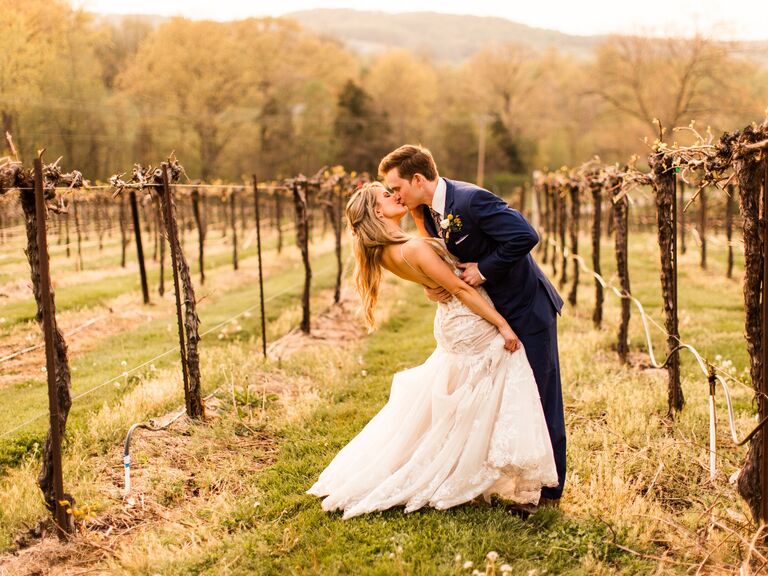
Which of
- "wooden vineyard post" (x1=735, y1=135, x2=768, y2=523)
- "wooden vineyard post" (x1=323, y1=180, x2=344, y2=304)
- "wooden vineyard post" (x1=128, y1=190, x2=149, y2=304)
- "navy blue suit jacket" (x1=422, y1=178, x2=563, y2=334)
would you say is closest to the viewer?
"wooden vineyard post" (x1=735, y1=135, x2=768, y2=523)

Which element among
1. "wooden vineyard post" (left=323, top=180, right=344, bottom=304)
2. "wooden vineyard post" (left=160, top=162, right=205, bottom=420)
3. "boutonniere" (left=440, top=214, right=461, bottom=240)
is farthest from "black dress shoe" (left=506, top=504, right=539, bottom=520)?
"wooden vineyard post" (left=323, top=180, right=344, bottom=304)

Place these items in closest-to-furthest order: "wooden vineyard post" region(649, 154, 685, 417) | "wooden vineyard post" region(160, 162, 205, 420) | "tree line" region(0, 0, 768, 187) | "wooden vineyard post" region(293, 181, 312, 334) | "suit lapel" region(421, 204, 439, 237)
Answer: "suit lapel" region(421, 204, 439, 237) → "wooden vineyard post" region(649, 154, 685, 417) → "wooden vineyard post" region(160, 162, 205, 420) → "wooden vineyard post" region(293, 181, 312, 334) → "tree line" region(0, 0, 768, 187)

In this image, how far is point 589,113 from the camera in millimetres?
51812

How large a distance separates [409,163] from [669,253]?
9.82 feet

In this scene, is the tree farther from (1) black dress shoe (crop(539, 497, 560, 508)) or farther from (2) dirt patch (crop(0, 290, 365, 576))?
(1) black dress shoe (crop(539, 497, 560, 508))

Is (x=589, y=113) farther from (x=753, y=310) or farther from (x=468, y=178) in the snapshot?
(x=753, y=310)

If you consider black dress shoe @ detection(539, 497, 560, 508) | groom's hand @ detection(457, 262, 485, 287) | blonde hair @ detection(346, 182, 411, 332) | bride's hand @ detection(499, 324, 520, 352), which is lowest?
black dress shoe @ detection(539, 497, 560, 508)

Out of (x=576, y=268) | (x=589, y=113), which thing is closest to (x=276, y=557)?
(x=576, y=268)

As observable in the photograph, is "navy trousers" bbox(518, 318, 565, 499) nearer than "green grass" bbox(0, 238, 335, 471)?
Yes

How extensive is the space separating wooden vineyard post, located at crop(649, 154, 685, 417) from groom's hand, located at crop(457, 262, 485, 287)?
98.4 inches

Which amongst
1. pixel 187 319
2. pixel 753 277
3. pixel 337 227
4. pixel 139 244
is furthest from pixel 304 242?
pixel 753 277

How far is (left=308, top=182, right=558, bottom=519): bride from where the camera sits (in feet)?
13.5

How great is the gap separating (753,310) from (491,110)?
54.7 m

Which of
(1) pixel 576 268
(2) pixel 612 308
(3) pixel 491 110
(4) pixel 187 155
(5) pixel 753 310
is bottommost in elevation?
(2) pixel 612 308
